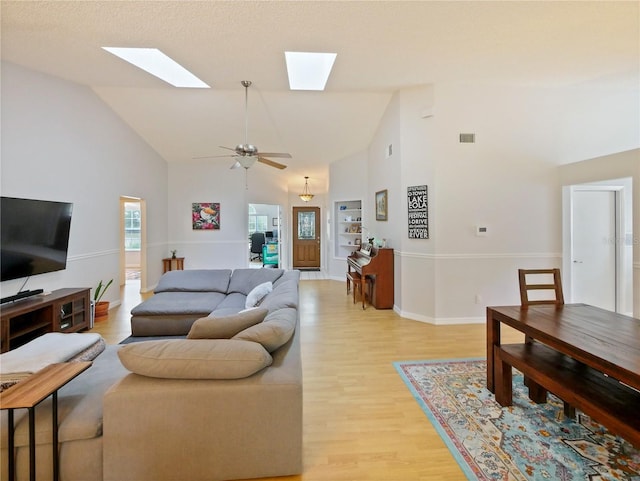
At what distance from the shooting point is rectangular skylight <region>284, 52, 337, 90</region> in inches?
139

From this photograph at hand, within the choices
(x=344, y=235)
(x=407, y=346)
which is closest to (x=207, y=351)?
(x=407, y=346)

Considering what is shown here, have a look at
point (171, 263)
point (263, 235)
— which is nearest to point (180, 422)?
point (171, 263)

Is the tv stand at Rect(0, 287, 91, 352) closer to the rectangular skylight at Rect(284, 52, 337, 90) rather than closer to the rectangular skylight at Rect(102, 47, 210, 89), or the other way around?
the rectangular skylight at Rect(102, 47, 210, 89)

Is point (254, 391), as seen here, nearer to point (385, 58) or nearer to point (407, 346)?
point (407, 346)

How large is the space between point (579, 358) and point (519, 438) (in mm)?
695

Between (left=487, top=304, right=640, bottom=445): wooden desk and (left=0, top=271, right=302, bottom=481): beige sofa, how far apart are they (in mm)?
1542

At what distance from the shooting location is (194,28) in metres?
2.78

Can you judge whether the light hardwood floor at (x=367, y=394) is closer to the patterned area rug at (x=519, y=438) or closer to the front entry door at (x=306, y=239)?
the patterned area rug at (x=519, y=438)

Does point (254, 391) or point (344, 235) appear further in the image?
point (344, 235)

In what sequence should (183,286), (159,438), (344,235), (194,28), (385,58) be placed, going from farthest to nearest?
1. (344,235)
2. (183,286)
3. (385,58)
4. (194,28)
5. (159,438)

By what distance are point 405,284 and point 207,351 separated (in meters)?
3.51

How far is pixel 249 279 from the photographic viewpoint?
4.21 metres

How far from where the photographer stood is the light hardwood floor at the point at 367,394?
174cm

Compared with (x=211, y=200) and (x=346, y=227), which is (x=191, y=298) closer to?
(x=211, y=200)
